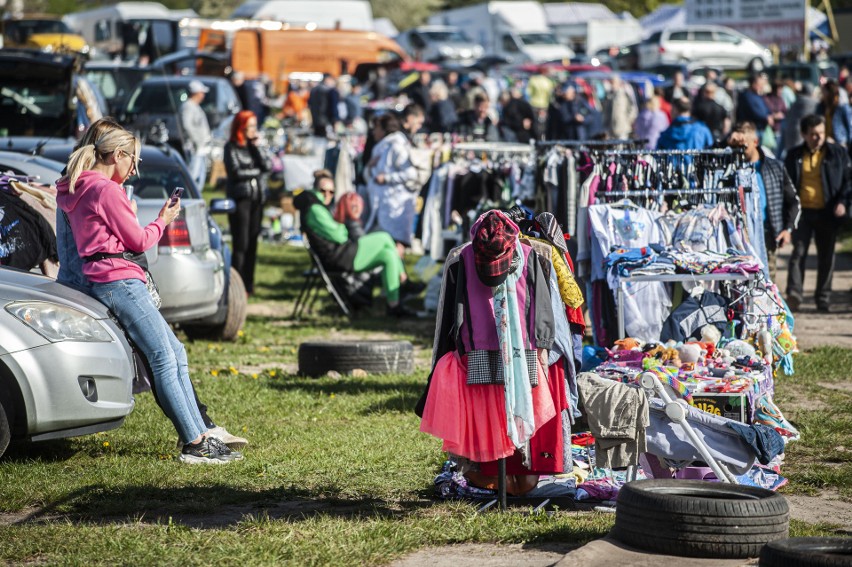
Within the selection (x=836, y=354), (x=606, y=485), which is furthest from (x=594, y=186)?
(x=606, y=485)

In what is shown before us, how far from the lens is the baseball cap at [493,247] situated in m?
6.05

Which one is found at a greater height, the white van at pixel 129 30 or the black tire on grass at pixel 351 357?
the white van at pixel 129 30

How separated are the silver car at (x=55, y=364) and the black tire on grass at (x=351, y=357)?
307 cm

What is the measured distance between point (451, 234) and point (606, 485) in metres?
7.23

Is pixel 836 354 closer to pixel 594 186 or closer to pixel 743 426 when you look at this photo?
pixel 594 186

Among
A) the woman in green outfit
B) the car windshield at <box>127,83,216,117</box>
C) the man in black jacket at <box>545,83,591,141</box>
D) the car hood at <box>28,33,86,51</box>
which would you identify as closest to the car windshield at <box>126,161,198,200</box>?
the woman in green outfit

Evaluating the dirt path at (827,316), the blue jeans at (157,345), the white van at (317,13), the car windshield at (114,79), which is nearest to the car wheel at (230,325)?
the blue jeans at (157,345)

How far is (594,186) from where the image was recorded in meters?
9.69

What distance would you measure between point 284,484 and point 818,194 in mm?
7924

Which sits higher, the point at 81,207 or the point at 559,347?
the point at 81,207

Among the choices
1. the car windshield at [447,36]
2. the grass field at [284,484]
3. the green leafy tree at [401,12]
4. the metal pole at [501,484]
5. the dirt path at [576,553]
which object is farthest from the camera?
the green leafy tree at [401,12]

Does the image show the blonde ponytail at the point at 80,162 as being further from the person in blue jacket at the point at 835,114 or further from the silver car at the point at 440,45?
the silver car at the point at 440,45

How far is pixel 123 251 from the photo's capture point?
7.13m

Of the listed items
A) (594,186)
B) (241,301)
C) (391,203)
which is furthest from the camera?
(391,203)
